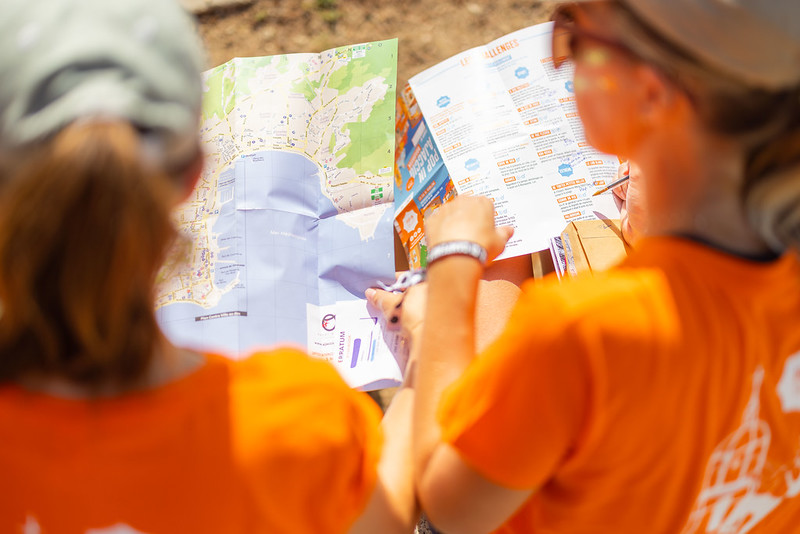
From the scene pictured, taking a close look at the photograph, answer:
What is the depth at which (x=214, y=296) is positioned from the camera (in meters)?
1.28

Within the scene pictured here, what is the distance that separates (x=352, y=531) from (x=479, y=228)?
1.58ft

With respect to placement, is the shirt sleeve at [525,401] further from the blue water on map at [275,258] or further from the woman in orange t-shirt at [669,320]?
the blue water on map at [275,258]

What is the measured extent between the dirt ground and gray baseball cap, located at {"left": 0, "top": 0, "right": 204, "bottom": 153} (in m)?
1.89

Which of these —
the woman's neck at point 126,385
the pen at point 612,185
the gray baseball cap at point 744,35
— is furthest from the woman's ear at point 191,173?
the pen at point 612,185

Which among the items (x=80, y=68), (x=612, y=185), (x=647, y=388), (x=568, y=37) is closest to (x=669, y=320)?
(x=647, y=388)

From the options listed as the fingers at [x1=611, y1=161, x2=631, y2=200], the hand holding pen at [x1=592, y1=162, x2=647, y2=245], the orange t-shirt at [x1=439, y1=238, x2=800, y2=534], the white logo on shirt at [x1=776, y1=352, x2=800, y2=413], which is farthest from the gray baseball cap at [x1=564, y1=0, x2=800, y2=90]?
the fingers at [x1=611, y1=161, x2=631, y2=200]

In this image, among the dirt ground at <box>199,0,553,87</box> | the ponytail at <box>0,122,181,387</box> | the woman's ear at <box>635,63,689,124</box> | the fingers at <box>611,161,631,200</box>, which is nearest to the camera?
the ponytail at <box>0,122,181,387</box>

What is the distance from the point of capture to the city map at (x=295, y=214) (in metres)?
1.27

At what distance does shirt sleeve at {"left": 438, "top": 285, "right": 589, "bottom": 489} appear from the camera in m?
0.63

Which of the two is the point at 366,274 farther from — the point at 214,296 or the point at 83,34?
the point at 83,34

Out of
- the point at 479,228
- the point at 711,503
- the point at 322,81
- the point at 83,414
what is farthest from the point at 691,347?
the point at 322,81

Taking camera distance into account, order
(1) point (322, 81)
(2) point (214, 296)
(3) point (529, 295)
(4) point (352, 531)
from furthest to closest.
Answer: (1) point (322, 81) < (2) point (214, 296) < (4) point (352, 531) < (3) point (529, 295)

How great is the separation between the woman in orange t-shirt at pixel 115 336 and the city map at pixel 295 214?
591mm

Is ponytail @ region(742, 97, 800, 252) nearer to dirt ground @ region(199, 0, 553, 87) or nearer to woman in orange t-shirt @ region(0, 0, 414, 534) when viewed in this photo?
woman in orange t-shirt @ region(0, 0, 414, 534)
